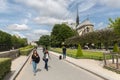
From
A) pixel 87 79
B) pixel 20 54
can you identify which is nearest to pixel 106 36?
pixel 20 54

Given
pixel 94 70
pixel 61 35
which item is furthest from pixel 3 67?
pixel 61 35

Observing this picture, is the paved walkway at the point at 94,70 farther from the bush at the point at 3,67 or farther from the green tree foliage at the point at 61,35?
the green tree foliage at the point at 61,35

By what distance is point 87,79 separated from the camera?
593 inches

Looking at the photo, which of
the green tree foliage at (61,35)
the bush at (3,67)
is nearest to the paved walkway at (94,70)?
the bush at (3,67)

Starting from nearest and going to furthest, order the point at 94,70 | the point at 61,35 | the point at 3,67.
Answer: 1. the point at 3,67
2. the point at 94,70
3. the point at 61,35

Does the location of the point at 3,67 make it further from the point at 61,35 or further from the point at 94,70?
the point at 61,35

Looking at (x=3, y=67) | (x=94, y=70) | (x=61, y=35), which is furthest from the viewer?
(x=61, y=35)

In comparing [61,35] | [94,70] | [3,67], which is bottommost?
[94,70]

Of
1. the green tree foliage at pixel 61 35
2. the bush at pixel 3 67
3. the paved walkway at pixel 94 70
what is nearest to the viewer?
the bush at pixel 3 67

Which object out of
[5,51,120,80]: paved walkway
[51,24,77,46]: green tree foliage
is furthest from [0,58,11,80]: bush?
[51,24,77,46]: green tree foliage

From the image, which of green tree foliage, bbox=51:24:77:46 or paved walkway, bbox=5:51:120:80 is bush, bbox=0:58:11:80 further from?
green tree foliage, bbox=51:24:77:46

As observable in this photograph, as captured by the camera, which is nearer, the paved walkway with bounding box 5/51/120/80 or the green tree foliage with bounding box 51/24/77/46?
the paved walkway with bounding box 5/51/120/80

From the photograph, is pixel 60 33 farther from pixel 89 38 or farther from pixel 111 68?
pixel 111 68

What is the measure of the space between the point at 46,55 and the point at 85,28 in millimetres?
146422
